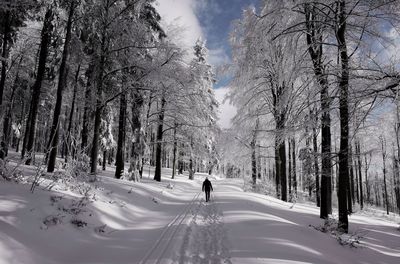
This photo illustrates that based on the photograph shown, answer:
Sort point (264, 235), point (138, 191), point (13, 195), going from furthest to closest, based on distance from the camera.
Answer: point (138, 191) → point (264, 235) → point (13, 195)

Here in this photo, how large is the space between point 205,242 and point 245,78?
8.72 metres

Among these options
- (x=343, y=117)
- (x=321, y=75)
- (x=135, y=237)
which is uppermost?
(x=321, y=75)

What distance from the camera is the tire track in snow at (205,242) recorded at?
5745 mm

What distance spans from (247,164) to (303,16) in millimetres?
16406

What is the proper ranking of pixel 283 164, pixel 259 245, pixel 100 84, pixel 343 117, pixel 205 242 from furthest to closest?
pixel 283 164, pixel 100 84, pixel 343 117, pixel 205 242, pixel 259 245

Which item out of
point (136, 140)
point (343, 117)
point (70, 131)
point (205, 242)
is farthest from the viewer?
point (136, 140)

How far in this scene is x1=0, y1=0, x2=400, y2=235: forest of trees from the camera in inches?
296

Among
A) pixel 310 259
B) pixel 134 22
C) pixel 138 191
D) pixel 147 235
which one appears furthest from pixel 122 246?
pixel 134 22

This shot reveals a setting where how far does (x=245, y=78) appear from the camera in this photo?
13383mm

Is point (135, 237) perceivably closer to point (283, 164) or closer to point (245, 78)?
point (245, 78)

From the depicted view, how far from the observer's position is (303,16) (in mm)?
8984

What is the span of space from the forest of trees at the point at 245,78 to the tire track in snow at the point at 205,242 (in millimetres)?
3541

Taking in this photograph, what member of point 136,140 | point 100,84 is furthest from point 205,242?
point 136,140

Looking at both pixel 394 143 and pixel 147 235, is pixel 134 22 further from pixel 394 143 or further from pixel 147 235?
pixel 394 143
